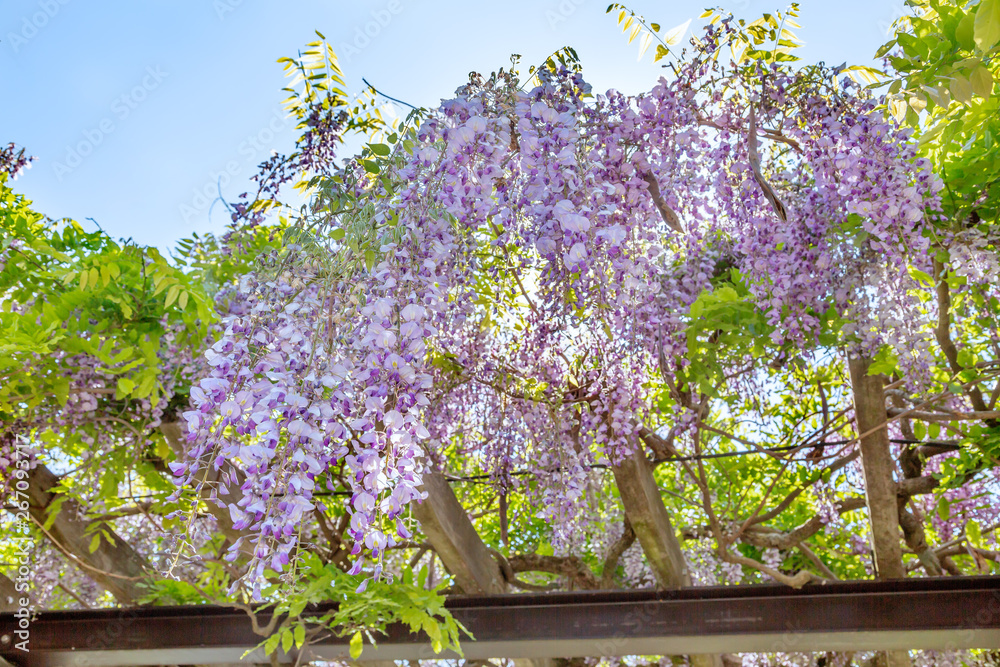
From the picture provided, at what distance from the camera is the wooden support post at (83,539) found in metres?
3.41

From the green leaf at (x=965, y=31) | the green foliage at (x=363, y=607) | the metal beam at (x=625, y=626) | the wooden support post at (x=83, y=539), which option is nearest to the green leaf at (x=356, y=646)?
the green foliage at (x=363, y=607)

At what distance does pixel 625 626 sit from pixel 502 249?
5.64 ft

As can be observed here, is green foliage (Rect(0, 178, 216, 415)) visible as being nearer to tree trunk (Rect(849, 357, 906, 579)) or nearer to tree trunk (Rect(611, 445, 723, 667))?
tree trunk (Rect(611, 445, 723, 667))

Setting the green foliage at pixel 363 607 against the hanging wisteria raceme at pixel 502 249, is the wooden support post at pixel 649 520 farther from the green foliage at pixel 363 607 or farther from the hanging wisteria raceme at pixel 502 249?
the green foliage at pixel 363 607

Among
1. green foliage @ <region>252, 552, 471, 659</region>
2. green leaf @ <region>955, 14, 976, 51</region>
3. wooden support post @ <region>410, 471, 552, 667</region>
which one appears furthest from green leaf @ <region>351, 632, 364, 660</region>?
green leaf @ <region>955, 14, 976, 51</region>

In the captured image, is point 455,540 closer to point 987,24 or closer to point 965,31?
point 965,31

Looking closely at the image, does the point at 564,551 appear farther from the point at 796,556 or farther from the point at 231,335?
the point at 231,335

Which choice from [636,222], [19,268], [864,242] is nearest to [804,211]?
[864,242]

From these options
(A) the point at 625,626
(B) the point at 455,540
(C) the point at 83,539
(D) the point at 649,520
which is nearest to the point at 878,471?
(D) the point at 649,520

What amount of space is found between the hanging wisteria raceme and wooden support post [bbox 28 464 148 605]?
2.18 metres

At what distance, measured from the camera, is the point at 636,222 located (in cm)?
152

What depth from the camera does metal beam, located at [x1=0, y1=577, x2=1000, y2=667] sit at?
8.35ft

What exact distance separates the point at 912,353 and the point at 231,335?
232 centimetres

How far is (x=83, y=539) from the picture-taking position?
137 inches
